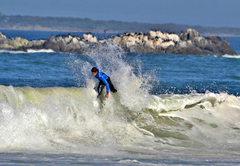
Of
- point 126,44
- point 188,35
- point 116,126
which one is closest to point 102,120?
point 116,126

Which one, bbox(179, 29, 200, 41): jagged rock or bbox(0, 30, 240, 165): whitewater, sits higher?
bbox(179, 29, 200, 41): jagged rock

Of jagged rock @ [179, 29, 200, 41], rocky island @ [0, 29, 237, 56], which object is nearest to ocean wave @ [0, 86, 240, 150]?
rocky island @ [0, 29, 237, 56]

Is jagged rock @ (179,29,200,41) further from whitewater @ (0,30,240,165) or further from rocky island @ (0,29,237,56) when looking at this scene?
whitewater @ (0,30,240,165)

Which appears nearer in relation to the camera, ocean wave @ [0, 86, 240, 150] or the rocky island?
ocean wave @ [0, 86, 240, 150]

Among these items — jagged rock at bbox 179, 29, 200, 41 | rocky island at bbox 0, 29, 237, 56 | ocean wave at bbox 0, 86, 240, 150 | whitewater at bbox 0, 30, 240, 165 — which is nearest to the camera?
whitewater at bbox 0, 30, 240, 165

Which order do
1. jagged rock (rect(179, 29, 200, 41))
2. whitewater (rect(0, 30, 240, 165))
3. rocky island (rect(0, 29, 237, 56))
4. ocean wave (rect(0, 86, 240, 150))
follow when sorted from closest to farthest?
whitewater (rect(0, 30, 240, 165)) → ocean wave (rect(0, 86, 240, 150)) → rocky island (rect(0, 29, 237, 56)) → jagged rock (rect(179, 29, 200, 41))

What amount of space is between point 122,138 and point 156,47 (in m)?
42.4

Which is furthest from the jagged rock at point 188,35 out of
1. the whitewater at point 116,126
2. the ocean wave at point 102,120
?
the ocean wave at point 102,120

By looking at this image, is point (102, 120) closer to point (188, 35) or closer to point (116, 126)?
point (116, 126)

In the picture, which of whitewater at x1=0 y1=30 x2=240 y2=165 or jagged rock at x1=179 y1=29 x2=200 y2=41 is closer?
whitewater at x1=0 y1=30 x2=240 y2=165

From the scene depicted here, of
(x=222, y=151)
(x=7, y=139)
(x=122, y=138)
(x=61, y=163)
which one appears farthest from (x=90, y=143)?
(x=222, y=151)

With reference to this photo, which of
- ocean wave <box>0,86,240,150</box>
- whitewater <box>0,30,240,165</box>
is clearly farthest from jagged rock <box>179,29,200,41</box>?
ocean wave <box>0,86,240,150</box>

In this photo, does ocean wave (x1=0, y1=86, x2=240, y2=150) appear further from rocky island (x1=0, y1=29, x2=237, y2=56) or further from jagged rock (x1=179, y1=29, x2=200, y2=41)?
jagged rock (x1=179, y1=29, x2=200, y2=41)

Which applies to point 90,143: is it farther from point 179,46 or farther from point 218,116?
point 179,46
